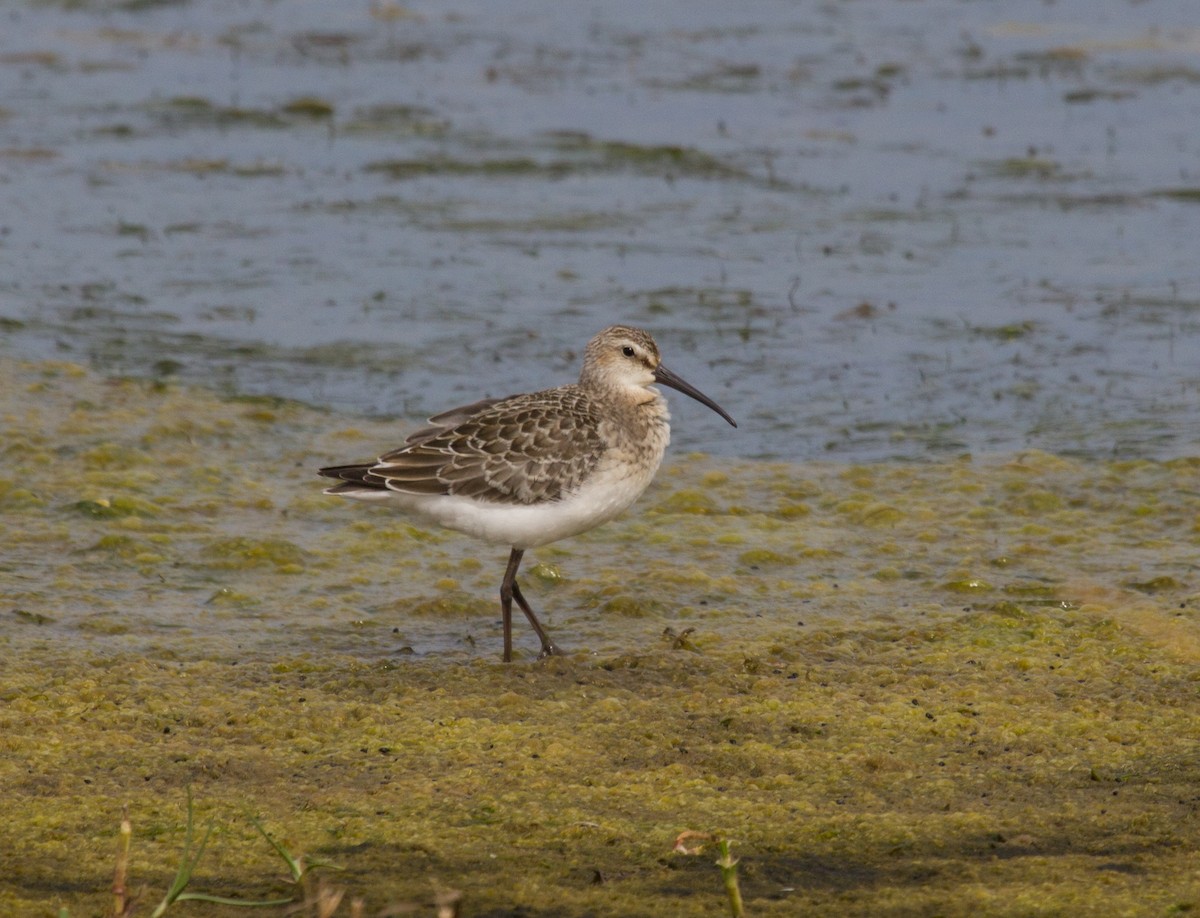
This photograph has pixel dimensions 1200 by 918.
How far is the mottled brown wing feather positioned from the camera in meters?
7.15

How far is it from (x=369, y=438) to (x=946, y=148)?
716cm

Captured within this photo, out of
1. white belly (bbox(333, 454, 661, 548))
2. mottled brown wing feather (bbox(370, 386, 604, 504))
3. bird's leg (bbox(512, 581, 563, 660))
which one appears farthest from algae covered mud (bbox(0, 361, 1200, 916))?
mottled brown wing feather (bbox(370, 386, 604, 504))

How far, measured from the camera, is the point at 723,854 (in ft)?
14.8

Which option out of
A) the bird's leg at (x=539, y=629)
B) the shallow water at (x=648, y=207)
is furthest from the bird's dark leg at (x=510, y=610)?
the shallow water at (x=648, y=207)

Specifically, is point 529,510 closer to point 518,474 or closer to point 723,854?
point 518,474

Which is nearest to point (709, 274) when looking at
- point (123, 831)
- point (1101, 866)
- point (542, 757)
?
point (542, 757)

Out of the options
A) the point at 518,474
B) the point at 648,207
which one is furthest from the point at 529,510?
the point at 648,207

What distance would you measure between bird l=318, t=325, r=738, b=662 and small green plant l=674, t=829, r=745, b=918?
6.37 ft

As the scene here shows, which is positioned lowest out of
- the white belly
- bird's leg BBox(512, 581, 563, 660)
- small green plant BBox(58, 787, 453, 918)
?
bird's leg BBox(512, 581, 563, 660)

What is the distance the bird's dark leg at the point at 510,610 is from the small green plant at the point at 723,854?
6.26ft

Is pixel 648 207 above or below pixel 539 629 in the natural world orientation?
above

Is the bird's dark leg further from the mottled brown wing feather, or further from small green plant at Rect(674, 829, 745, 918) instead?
small green plant at Rect(674, 829, 745, 918)

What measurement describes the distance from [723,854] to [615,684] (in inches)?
91.7

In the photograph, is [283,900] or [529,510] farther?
[529,510]
